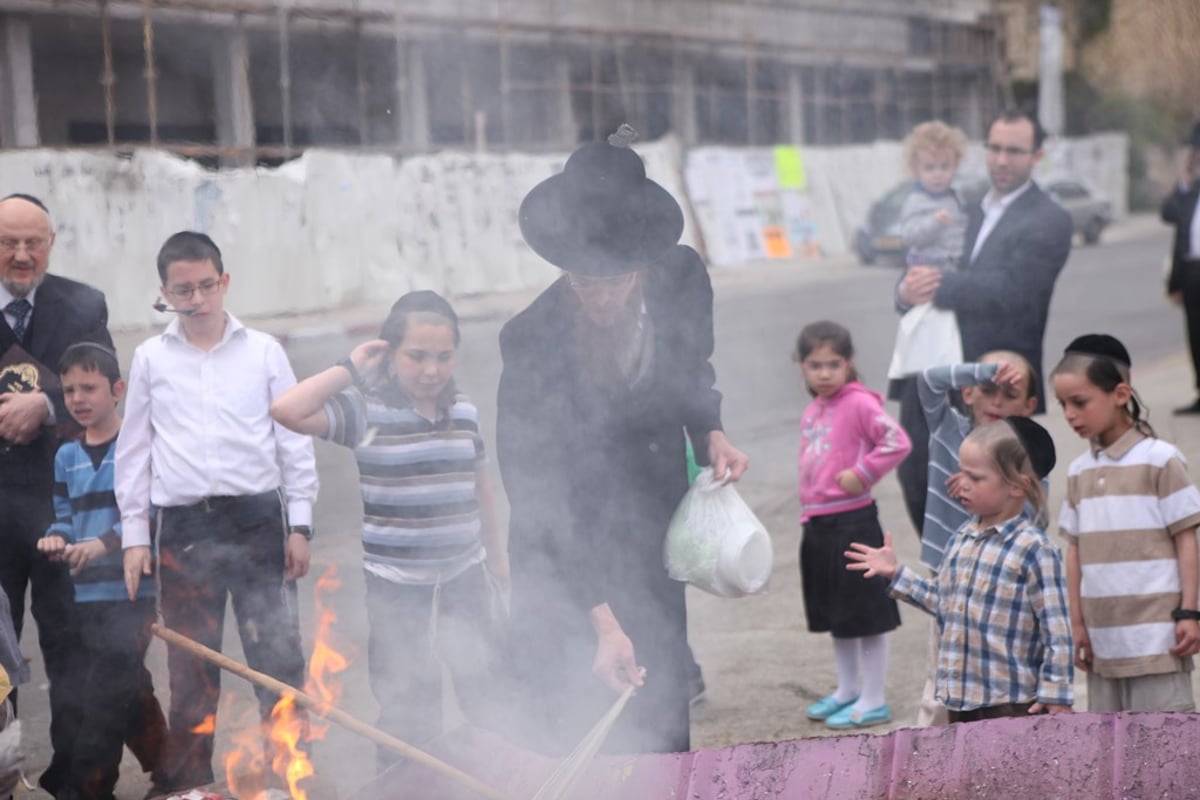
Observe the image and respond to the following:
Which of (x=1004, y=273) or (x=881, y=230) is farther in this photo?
(x=881, y=230)

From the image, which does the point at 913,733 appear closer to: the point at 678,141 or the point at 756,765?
the point at 756,765

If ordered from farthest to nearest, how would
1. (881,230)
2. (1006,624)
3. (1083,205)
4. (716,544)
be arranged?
(1083,205)
(881,230)
(1006,624)
(716,544)

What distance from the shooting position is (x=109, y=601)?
390 cm

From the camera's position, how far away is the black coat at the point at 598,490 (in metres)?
3.20

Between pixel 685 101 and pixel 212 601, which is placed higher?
pixel 685 101

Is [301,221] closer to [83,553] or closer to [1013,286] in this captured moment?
[83,553]

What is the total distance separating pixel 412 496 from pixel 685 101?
14.8m

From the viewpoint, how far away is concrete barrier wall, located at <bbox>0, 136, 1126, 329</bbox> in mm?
8867

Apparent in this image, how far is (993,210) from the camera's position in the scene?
4570 mm

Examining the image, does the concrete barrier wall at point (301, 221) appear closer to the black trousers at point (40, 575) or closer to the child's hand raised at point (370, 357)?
the black trousers at point (40, 575)

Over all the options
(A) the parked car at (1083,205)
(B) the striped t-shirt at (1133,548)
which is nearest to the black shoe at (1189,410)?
(B) the striped t-shirt at (1133,548)

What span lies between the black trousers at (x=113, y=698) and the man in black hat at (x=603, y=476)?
124 centimetres

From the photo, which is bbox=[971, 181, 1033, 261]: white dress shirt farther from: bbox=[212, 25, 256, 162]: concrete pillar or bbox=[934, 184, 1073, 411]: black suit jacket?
bbox=[212, 25, 256, 162]: concrete pillar

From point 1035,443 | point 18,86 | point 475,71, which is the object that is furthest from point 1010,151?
point 18,86
